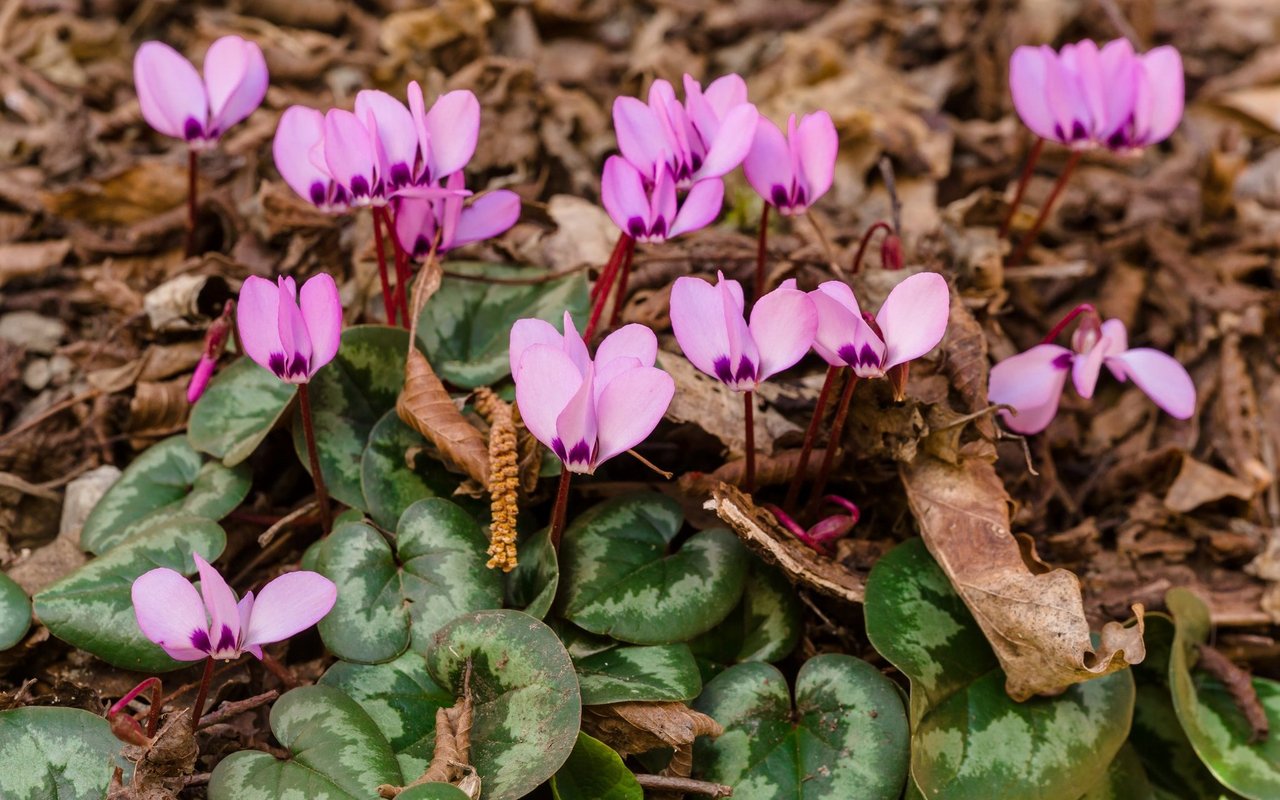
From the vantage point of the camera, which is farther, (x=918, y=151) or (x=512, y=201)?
(x=918, y=151)

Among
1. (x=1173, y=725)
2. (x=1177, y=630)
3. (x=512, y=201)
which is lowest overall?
(x=1173, y=725)

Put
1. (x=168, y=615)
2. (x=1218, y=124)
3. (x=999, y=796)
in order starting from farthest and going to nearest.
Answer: (x=1218, y=124), (x=999, y=796), (x=168, y=615)

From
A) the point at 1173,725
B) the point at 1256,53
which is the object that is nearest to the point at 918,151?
the point at 1256,53

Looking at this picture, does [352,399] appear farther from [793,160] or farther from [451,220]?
[793,160]

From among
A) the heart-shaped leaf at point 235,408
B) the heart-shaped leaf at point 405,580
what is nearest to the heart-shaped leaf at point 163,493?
the heart-shaped leaf at point 235,408

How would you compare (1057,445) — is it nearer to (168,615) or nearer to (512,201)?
(512,201)

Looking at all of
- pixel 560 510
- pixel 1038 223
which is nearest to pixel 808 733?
pixel 560 510

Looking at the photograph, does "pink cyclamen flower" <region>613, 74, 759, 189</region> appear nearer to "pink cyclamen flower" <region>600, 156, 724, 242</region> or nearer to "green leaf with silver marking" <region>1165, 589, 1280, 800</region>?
"pink cyclamen flower" <region>600, 156, 724, 242</region>
